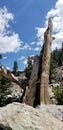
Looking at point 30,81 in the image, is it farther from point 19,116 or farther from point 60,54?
point 60,54

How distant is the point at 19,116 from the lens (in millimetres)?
9867

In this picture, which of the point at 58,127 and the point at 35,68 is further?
the point at 35,68

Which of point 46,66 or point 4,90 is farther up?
point 46,66

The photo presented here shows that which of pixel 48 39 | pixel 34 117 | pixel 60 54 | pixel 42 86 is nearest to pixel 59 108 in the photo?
pixel 34 117

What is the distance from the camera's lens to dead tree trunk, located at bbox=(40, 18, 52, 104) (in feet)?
66.9

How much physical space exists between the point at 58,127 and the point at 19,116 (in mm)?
1222

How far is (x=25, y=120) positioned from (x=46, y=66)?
39.1 ft

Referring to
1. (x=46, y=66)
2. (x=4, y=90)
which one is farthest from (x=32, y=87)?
(x=4, y=90)

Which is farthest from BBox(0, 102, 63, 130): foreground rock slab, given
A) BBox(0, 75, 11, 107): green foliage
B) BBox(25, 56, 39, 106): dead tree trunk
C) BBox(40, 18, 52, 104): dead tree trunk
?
BBox(0, 75, 11, 107): green foliage

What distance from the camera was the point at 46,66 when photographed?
21484 millimetres

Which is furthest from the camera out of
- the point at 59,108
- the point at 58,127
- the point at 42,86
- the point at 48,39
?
the point at 48,39

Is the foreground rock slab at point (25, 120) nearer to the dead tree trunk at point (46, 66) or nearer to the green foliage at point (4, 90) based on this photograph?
the dead tree trunk at point (46, 66)

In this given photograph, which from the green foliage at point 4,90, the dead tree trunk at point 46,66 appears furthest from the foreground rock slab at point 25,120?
the green foliage at point 4,90

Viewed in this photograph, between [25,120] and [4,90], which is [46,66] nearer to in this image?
[4,90]
